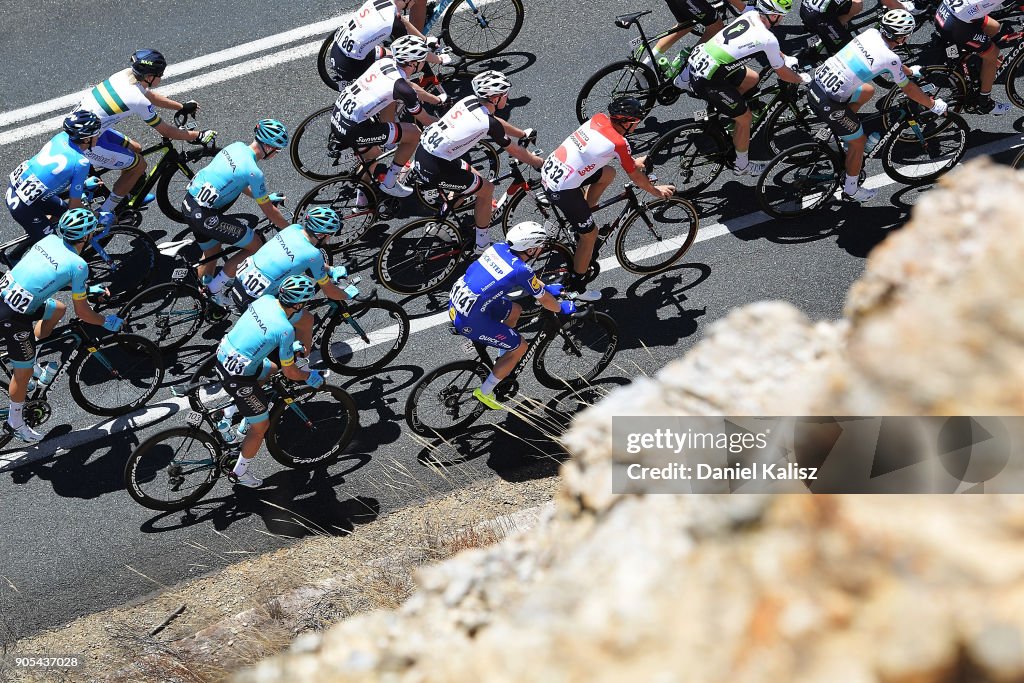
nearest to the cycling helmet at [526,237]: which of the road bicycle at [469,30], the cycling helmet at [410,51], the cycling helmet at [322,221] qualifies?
the cycling helmet at [322,221]

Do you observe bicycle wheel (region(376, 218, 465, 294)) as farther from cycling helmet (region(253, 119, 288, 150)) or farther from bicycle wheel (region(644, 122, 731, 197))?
bicycle wheel (region(644, 122, 731, 197))

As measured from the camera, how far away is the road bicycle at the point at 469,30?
12.0m

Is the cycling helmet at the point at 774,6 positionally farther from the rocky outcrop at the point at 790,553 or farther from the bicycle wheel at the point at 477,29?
the rocky outcrop at the point at 790,553

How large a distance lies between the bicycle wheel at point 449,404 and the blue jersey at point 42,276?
12.0 feet

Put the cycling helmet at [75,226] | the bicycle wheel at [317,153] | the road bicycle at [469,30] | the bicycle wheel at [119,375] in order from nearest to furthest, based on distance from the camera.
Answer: the cycling helmet at [75,226] < the bicycle wheel at [119,375] < the bicycle wheel at [317,153] < the road bicycle at [469,30]

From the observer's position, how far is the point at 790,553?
3100mm

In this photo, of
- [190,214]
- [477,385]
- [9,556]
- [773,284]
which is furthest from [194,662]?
[773,284]

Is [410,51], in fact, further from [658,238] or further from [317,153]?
[658,238]

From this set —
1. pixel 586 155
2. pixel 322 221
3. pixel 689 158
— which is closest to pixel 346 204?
pixel 322 221

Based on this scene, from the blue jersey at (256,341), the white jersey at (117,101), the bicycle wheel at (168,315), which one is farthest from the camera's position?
the white jersey at (117,101)

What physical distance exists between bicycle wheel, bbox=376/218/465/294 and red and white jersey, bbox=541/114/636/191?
4.93 ft

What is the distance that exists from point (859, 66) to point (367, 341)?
246 inches

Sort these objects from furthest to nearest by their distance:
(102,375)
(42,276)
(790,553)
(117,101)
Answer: (117,101) → (102,375) → (42,276) → (790,553)

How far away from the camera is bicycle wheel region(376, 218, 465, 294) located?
33.3 feet
